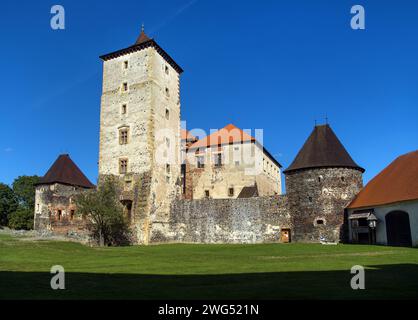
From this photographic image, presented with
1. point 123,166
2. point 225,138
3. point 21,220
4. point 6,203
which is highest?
point 225,138

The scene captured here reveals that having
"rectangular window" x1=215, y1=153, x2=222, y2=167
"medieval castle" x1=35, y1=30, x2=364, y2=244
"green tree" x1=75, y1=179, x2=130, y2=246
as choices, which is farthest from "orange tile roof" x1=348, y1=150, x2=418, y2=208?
"rectangular window" x1=215, y1=153, x2=222, y2=167

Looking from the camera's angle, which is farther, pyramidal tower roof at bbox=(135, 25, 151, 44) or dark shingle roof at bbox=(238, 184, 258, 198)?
dark shingle roof at bbox=(238, 184, 258, 198)

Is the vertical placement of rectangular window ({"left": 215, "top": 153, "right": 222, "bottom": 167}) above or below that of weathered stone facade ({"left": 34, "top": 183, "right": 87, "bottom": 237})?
above

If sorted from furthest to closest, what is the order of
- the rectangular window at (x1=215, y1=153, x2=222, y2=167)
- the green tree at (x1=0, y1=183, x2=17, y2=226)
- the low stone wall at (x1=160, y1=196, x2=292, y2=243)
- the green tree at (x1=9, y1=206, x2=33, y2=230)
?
Answer: the green tree at (x1=0, y1=183, x2=17, y2=226) < the green tree at (x1=9, y1=206, x2=33, y2=230) < the rectangular window at (x1=215, y1=153, x2=222, y2=167) < the low stone wall at (x1=160, y1=196, x2=292, y2=243)

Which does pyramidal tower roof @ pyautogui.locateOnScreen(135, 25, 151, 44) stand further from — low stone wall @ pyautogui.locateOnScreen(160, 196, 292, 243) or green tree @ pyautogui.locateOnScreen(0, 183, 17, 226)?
green tree @ pyautogui.locateOnScreen(0, 183, 17, 226)

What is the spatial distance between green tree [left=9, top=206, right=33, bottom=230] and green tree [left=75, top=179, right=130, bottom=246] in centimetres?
2316

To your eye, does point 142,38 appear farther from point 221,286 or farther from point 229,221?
point 221,286

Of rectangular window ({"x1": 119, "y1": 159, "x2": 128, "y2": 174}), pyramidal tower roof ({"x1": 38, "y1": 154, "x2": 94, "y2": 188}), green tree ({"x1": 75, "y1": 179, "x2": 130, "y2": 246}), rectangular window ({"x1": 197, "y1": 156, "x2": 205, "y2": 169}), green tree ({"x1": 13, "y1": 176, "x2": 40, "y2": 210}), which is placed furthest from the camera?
green tree ({"x1": 13, "y1": 176, "x2": 40, "y2": 210})

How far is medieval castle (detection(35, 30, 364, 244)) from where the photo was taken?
32656 millimetres

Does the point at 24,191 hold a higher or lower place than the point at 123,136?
lower

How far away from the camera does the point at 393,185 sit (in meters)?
29.4

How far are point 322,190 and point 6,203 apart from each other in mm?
47035

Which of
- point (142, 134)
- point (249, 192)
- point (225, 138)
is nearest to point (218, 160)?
point (225, 138)
